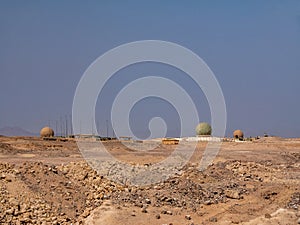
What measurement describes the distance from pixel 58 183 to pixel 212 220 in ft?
16.0

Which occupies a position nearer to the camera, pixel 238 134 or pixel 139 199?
pixel 139 199

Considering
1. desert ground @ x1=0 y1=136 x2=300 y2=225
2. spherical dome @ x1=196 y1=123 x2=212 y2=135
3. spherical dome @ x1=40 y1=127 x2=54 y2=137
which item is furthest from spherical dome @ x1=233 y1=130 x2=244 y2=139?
desert ground @ x1=0 y1=136 x2=300 y2=225

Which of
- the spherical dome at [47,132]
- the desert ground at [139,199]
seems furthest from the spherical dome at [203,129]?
the desert ground at [139,199]

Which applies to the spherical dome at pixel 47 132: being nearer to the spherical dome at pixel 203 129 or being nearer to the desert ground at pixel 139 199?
the spherical dome at pixel 203 129

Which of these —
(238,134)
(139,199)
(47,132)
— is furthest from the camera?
(238,134)

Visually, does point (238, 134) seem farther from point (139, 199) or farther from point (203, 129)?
point (139, 199)

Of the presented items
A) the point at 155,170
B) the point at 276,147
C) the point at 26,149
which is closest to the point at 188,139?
the point at 276,147

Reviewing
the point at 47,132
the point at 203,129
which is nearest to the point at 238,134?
the point at 203,129

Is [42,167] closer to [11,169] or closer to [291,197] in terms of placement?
[11,169]

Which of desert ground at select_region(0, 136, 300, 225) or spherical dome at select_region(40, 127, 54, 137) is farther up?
spherical dome at select_region(40, 127, 54, 137)

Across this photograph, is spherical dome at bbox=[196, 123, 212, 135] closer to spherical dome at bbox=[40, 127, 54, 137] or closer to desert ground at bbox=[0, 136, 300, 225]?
spherical dome at bbox=[40, 127, 54, 137]

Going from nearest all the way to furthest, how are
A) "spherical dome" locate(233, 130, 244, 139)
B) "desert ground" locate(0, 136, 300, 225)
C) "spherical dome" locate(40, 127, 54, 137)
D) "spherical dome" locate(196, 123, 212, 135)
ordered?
"desert ground" locate(0, 136, 300, 225) → "spherical dome" locate(40, 127, 54, 137) → "spherical dome" locate(196, 123, 212, 135) → "spherical dome" locate(233, 130, 244, 139)

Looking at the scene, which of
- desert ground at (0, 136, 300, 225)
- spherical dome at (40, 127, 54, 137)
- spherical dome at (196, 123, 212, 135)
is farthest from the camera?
spherical dome at (196, 123, 212, 135)

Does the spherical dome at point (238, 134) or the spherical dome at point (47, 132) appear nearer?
the spherical dome at point (47, 132)
